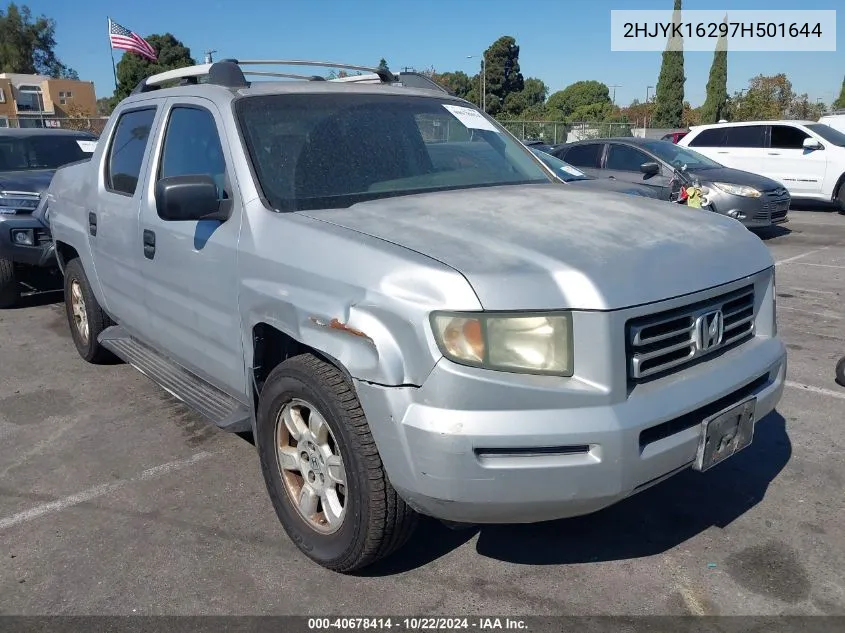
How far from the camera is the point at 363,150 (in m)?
3.36

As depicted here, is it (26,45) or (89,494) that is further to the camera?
(26,45)

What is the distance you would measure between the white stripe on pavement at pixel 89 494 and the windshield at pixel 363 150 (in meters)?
1.64

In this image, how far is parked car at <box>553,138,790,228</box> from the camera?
417 inches

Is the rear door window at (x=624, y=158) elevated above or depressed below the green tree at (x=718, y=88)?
below

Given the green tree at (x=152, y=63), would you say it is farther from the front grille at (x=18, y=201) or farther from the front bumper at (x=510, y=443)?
the front bumper at (x=510, y=443)

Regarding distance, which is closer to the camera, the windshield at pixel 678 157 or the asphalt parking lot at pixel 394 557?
the asphalt parking lot at pixel 394 557

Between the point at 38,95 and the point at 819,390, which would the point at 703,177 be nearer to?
the point at 819,390

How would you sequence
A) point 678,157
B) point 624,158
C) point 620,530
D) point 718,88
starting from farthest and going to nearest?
point 718,88 < point 678,157 < point 624,158 < point 620,530

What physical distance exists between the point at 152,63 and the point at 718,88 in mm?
39368

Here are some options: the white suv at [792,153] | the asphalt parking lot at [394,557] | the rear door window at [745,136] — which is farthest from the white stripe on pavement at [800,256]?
the asphalt parking lot at [394,557]

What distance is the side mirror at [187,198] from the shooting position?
2889mm

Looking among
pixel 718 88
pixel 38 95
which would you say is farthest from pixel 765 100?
pixel 38 95

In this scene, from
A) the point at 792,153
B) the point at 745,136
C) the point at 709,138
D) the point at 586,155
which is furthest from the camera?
the point at 709,138

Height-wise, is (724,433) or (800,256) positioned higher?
(724,433)
